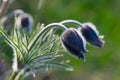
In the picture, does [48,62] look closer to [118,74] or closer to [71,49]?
[71,49]

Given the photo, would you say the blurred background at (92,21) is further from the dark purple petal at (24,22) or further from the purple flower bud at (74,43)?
the purple flower bud at (74,43)

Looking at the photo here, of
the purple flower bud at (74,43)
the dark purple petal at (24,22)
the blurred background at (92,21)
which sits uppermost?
the blurred background at (92,21)

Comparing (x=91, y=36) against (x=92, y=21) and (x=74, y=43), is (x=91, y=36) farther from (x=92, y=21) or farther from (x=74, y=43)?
(x=92, y=21)

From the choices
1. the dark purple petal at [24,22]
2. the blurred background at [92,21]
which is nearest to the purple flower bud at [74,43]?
the dark purple petal at [24,22]

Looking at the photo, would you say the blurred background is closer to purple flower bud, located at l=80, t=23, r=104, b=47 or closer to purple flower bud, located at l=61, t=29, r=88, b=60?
purple flower bud, located at l=80, t=23, r=104, b=47

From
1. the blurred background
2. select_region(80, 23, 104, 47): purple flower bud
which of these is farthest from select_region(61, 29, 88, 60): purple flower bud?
the blurred background

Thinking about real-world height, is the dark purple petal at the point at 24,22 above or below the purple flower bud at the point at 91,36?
above

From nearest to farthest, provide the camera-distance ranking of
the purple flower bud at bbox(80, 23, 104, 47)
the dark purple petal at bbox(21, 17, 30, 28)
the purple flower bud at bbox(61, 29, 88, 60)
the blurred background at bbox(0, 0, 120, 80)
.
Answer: the purple flower bud at bbox(61, 29, 88, 60)
the purple flower bud at bbox(80, 23, 104, 47)
the dark purple petal at bbox(21, 17, 30, 28)
the blurred background at bbox(0, 0, 120, 80)
